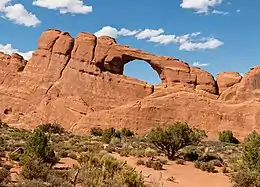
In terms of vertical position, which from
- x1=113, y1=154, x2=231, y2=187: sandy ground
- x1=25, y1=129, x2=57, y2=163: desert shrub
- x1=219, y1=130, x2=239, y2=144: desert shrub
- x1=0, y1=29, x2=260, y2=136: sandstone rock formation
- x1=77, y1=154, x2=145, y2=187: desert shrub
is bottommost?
x1=113, y1=154, x2=231, y2=187: sandy ground

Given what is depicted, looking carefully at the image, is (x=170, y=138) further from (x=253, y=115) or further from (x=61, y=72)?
(x=61, y=72)

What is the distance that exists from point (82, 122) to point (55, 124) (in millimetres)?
3723

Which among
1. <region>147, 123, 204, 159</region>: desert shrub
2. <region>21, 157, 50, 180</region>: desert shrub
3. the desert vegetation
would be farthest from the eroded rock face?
<region>21, 157, 50, 180</region>: desert shrub

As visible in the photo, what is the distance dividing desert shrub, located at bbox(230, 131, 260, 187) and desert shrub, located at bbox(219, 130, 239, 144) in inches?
1243

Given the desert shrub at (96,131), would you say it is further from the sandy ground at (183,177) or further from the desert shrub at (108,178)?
the desert shrub at (108,178)

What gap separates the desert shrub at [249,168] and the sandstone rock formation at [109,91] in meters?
37.5

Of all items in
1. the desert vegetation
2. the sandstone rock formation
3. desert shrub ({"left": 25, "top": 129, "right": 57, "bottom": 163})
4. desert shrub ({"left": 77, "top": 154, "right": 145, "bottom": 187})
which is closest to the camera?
desert shrub ({"left": 77, "top": 154, "right": 145, "bottom": 187})

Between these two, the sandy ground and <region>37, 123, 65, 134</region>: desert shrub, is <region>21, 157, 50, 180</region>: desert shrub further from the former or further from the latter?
<region>37, 123, 65, 134</region>: desert shrub

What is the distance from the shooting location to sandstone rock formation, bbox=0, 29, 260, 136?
57.2 metres

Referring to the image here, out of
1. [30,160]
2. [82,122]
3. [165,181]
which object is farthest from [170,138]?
[82,122]

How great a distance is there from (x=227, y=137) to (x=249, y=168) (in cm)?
3500

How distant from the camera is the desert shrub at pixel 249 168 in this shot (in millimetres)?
14834

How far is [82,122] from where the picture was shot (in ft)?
185

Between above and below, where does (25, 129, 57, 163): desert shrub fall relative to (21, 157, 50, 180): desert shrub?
above
